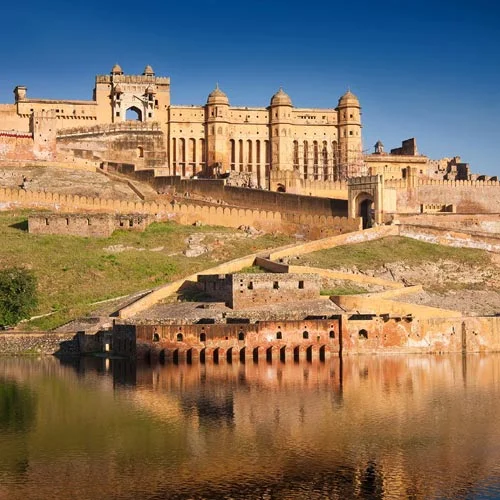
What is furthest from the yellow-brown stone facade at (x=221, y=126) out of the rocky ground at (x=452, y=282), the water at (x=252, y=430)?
the water at (x=252, y=430)

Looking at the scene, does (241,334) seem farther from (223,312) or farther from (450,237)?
(450,237)

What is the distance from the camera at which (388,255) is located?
41.9 metres

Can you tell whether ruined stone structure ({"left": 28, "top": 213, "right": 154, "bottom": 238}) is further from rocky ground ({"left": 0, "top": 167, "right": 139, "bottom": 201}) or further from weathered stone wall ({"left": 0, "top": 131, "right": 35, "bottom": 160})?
weathered stone wall ({"left": 0, "top": 131, "right": 35, "bottom": 160})

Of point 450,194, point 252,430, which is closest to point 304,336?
point 252,430

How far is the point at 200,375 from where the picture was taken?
28.3 m

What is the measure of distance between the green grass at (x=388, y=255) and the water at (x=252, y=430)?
979 cm

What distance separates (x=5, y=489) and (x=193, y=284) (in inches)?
781

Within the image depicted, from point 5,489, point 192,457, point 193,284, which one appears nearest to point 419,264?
point 193,284

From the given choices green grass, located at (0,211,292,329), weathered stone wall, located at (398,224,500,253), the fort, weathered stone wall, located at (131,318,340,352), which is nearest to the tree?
green grass, located at (0,211,292,329)

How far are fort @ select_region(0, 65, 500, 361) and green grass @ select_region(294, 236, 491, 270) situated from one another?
732mm

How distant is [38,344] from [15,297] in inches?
111

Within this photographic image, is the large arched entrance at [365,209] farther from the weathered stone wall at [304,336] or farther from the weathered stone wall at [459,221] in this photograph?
the weathered stone wall at [304,336]

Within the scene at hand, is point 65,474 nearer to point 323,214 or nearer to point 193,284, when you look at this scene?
point 193,284

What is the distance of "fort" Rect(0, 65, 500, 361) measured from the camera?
31.8 m
